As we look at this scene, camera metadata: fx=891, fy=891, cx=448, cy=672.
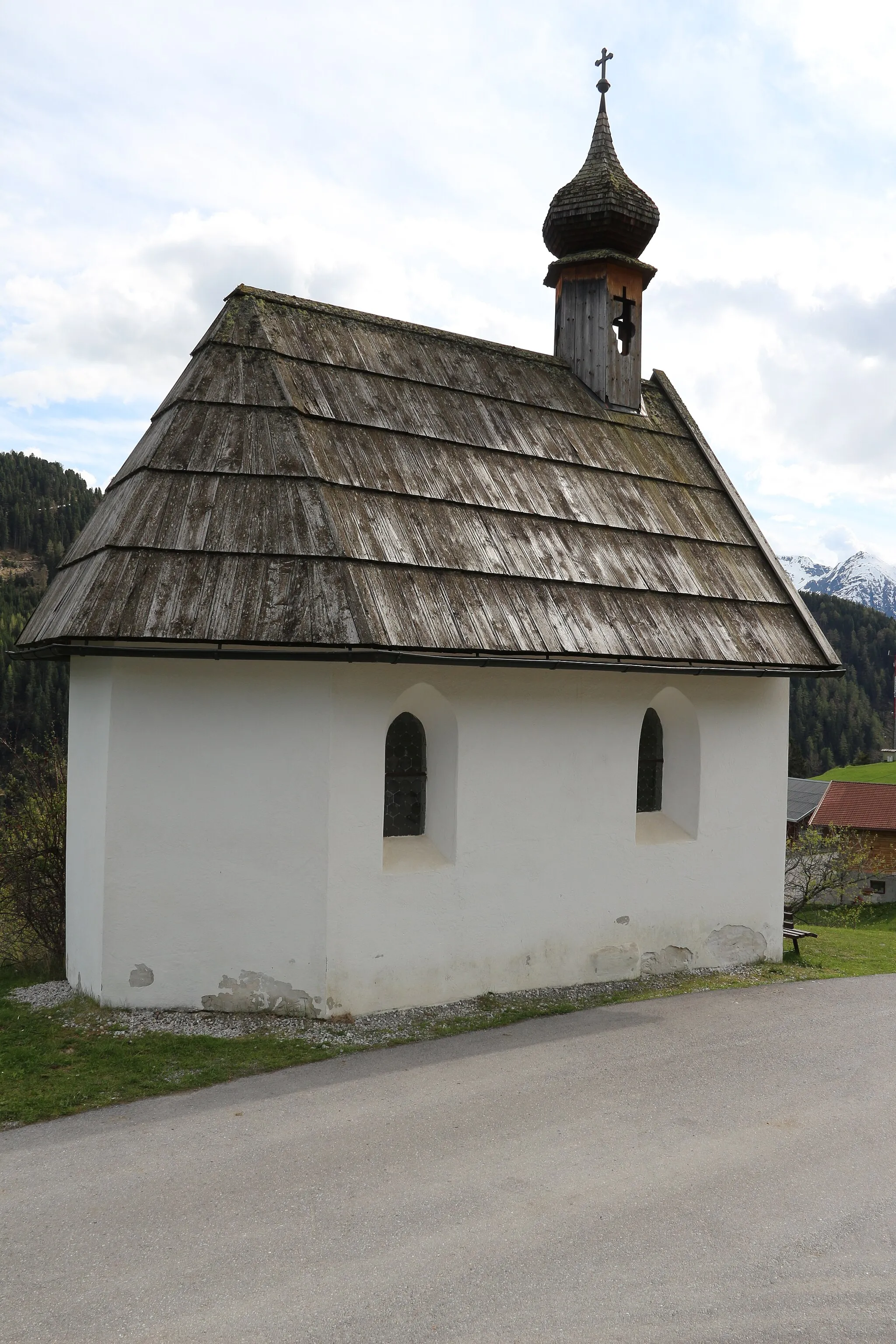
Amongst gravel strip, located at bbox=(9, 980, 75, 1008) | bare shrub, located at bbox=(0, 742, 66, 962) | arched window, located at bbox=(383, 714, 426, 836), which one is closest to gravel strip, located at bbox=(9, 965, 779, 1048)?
gravel strip, located at bbox=(9, 980, 75, 1008)

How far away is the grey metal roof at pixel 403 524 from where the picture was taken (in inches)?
280

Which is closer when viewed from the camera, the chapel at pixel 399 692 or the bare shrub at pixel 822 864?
the chapel at pixel 399 692

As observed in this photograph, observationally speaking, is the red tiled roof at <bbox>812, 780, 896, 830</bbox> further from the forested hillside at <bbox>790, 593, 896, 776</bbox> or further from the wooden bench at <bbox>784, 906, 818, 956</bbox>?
the forested hillside at <bbox>790, 593, 896, 776</bbox>

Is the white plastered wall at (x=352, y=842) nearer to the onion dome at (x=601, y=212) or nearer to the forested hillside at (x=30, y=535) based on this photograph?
the onion dome at (x=601, y=212)

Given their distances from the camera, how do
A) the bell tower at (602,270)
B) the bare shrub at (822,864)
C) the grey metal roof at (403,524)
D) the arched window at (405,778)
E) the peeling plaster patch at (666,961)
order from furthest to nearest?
the bare shrub at (822,864) < the bell tower at (602,270) < the peeling plaster patch at (666,961) < the arched window at (405,778) < the grey metal roof at (403,524)

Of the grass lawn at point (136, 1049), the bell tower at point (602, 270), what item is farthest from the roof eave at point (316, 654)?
the bell tower at point (602, 270)

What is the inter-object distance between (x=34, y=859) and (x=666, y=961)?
311 inches

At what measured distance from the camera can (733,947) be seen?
975 cm

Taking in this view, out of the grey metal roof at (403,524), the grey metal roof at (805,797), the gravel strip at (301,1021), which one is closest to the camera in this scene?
the gravel strip at (301,1021)

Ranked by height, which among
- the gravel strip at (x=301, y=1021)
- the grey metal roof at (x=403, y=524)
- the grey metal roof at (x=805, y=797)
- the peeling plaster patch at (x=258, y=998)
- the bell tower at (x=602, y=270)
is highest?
the bell tower at (x=602, y=270)

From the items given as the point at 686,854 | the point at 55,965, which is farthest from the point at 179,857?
the point at 686,854

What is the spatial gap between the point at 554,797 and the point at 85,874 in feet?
14.0

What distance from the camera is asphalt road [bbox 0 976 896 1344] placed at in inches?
150

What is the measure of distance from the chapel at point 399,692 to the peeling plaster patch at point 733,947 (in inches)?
1.2
